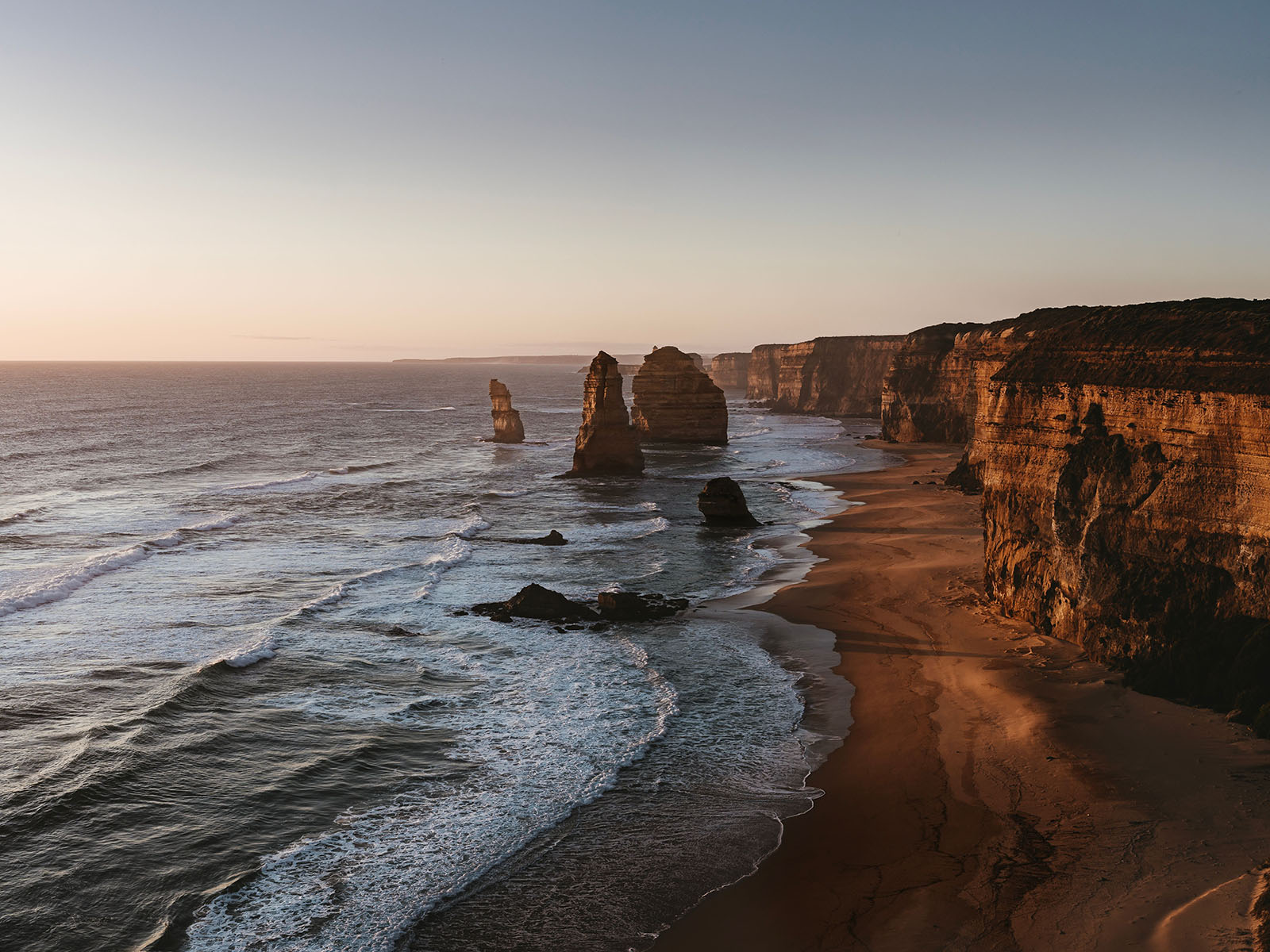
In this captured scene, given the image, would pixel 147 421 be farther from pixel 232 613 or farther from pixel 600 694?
pixel 600 694

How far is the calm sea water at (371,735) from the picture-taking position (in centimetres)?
1448

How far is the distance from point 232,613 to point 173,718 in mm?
9792

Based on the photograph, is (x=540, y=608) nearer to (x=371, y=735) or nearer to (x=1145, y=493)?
(x=371, y=735)

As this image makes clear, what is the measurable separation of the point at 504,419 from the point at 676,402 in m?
19.0

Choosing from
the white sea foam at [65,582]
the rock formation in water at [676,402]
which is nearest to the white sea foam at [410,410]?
the rock formation in water at [676,402]

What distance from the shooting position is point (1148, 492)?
22.2 metres

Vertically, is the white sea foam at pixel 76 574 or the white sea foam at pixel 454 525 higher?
the white sea foam at pixel 76 574

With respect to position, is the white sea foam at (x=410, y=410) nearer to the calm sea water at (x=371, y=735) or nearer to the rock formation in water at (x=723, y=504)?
the calm sea water at (x=371, y=735)

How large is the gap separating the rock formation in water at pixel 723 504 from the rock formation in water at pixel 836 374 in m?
83.0

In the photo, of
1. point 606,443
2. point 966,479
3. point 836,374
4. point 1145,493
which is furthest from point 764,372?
point 1145,493

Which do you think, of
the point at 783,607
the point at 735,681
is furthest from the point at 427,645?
the point at 783,607

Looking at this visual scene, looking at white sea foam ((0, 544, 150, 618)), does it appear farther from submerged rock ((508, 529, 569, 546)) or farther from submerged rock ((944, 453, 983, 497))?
submerged rock ((944, 453, 983, 497))

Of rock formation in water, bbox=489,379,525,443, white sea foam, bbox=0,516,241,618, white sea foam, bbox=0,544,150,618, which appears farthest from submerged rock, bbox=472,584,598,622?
rock formation in water, bbox=489,379,525,443

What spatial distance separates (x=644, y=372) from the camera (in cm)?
8631
